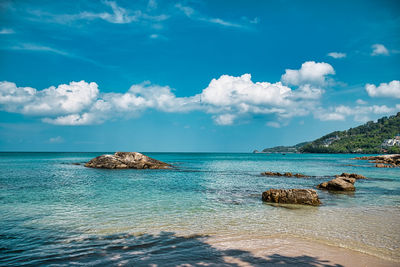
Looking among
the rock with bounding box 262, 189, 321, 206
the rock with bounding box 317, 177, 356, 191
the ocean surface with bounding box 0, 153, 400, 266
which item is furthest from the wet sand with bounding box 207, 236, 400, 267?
the rock with bounding box 317, 177, 356, 191

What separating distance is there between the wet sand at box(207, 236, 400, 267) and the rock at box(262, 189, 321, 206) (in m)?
8.25

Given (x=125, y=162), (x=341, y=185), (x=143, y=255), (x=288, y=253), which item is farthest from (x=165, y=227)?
(x=125, y=162)

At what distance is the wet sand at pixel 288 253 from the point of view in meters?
7.97

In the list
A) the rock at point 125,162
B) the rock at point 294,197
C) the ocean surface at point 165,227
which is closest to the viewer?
the ocean surface at point 165,227

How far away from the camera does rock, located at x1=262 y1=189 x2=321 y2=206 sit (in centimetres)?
1772

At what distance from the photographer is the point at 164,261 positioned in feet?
A: 26.5

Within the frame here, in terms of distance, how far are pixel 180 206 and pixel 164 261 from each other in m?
8.77

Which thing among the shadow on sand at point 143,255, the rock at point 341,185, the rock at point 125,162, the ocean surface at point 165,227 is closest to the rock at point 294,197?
the ocean surface at point 165,227

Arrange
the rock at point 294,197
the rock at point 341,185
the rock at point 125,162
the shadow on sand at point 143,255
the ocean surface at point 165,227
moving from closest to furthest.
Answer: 1. the shadow on sand at point 143,255
2. the ocean surface at point 165,227
3. the rock at point 294,197
4. the rock at point 341,185
5. the rock at point 125,162

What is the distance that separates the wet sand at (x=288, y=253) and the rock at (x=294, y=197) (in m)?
8.25

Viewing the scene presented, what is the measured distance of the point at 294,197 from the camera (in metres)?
18.3

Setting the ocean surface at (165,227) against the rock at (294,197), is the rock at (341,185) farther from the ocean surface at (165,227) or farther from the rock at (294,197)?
the rock at (294,197)

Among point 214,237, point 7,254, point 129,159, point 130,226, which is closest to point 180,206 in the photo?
point 130,226

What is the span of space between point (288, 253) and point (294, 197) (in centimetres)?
1029
